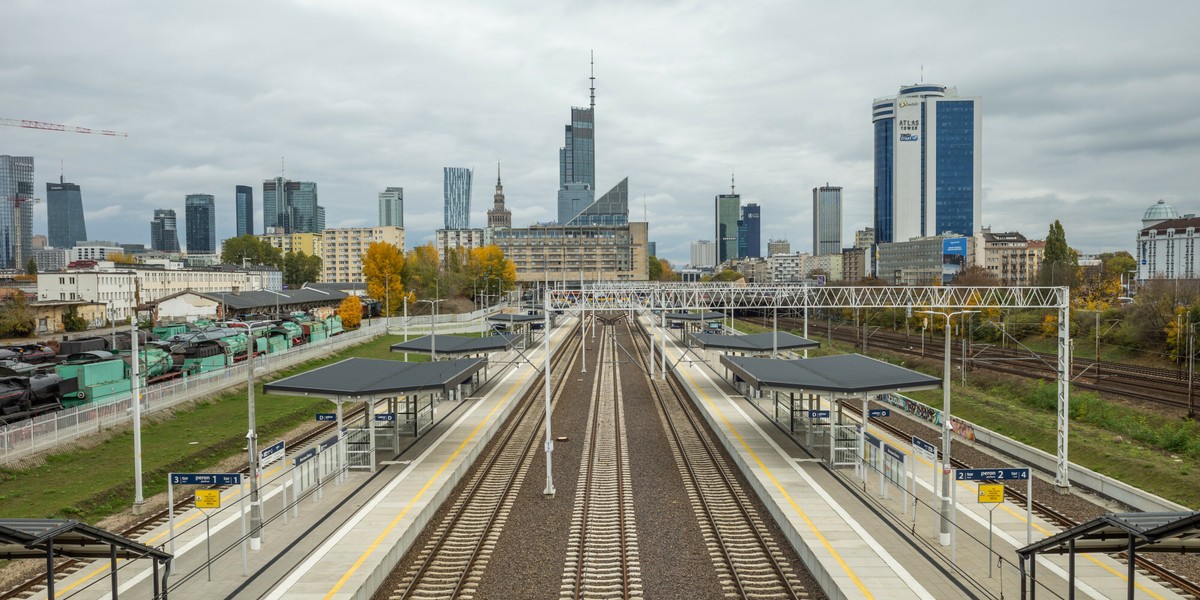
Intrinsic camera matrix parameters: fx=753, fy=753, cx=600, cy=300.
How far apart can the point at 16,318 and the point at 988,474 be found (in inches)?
2950

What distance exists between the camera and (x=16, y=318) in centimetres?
6369

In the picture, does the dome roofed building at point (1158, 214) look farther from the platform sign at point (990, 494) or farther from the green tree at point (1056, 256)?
the platform sign at point (990, 494)

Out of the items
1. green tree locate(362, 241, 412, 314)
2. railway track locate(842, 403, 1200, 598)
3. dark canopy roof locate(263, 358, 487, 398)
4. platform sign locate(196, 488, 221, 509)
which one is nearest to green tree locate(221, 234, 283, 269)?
green tree locate(362, 241, 412, 314)

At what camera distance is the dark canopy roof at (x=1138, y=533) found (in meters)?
9.06

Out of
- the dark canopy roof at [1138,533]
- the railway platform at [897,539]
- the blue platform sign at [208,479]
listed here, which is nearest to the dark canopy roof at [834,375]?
the railway platform at [897,539]

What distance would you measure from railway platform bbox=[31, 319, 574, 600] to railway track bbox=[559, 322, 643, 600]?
3831 millimetres

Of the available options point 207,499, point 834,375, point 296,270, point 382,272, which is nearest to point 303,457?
point 207,499

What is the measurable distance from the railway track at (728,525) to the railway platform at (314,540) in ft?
23.2

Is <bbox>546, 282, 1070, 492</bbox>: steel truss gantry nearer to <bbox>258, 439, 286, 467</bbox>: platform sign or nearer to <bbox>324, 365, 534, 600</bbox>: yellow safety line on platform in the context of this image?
<bbox>324, 365, 534, 600</bbox>: yellow safety line on platform

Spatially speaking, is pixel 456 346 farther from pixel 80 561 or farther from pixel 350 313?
pixel 350 313

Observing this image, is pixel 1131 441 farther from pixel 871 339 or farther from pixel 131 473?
pixel 871 339

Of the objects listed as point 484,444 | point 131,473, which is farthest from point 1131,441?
point 131,473

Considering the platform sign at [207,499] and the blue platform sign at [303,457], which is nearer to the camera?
the platform sign at [207,499]

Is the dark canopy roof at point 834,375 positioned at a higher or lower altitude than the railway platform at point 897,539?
higher
